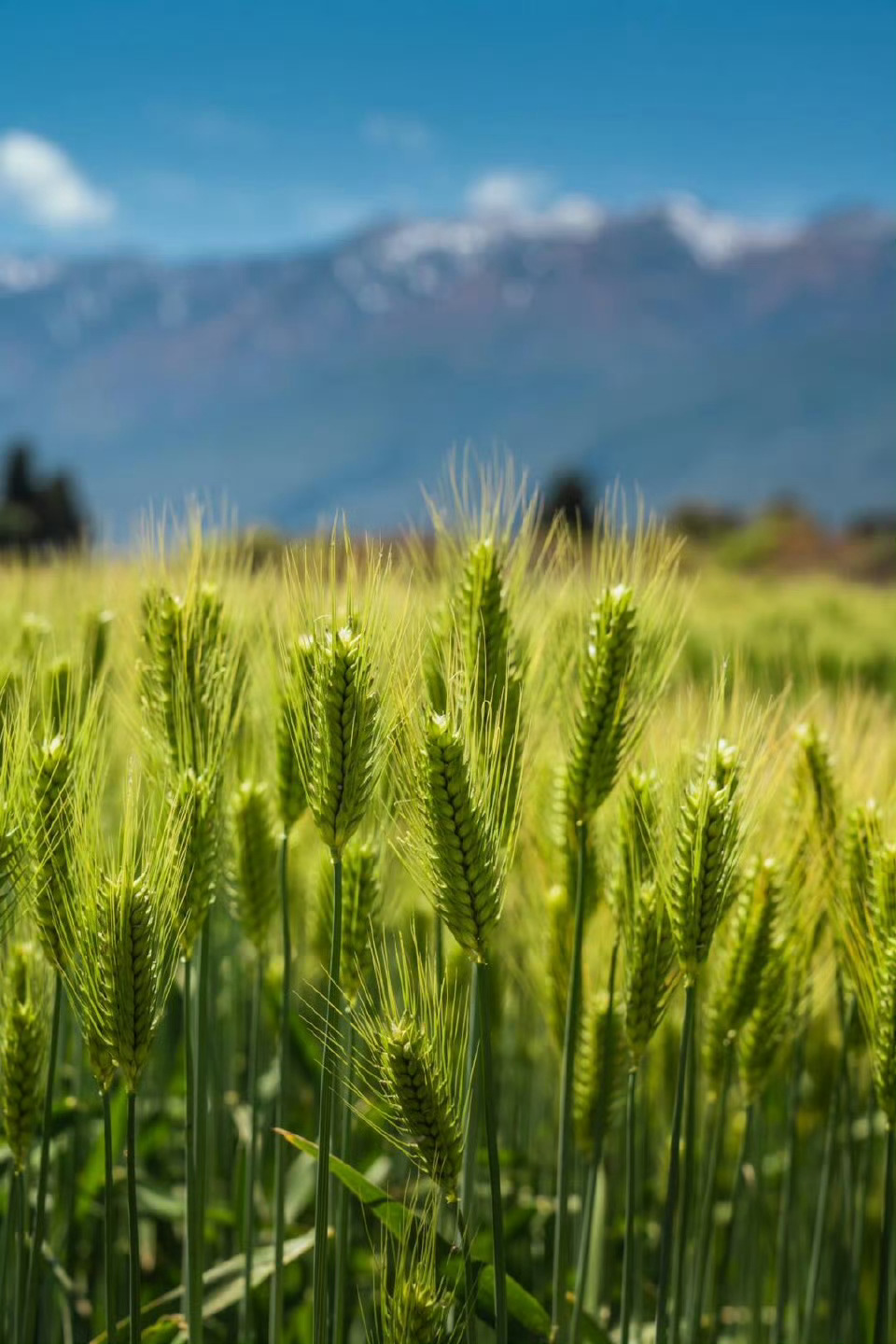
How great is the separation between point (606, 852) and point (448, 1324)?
0.65 m

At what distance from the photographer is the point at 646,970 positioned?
1.29 metres

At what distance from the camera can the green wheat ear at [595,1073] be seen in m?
1.53

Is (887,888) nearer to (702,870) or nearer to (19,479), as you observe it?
(702,870)

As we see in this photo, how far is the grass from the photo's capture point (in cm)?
112

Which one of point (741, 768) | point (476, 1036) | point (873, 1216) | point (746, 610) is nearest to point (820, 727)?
point (741, 768)

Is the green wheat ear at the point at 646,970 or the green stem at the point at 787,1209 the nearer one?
the green wheat ear at the point at 646,970

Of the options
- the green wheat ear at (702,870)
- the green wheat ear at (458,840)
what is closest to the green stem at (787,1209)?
the green wheat ear at (702,870)

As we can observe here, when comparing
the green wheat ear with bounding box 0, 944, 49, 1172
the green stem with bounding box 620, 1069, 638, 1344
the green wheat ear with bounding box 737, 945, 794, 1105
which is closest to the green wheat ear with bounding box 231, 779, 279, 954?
the green wheat ear with bounding box 0, 944, 49, 1172

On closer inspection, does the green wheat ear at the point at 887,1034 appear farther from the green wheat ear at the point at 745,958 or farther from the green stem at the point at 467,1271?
the green stem at the point at 467,1271

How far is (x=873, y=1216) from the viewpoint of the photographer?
2732 millimetres

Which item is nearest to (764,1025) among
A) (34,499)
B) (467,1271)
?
(467,1271)

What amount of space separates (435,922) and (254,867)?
24 centimetres

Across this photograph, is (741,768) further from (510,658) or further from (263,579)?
(263,579)

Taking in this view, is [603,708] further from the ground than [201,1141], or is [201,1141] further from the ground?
[603,708]
